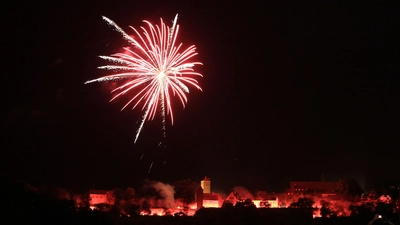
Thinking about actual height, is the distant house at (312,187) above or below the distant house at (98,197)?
above

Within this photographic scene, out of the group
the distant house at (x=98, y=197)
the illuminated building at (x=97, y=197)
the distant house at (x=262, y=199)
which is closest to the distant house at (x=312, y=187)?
the distant house at (x=262, y=199)

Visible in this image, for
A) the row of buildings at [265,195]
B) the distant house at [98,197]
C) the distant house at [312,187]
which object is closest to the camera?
the distant house at [98,197]

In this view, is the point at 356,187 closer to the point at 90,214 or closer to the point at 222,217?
the point at 222,217

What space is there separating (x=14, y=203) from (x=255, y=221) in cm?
2310

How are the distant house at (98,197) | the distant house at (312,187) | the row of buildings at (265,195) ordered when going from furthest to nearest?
the distant house at (312,187)
the row of buildings at (265,195)
the distant house at (98,197)

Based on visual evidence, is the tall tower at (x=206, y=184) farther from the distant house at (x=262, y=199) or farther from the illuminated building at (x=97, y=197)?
the illuminated building at (x=97, y=197)

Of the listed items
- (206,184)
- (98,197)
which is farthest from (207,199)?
(98,197)

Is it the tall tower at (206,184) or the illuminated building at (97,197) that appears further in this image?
the tall tower at (206,184)

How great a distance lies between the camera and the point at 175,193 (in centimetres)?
4516

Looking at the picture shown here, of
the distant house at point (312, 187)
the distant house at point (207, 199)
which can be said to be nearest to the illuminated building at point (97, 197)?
the distant house at point (207, 199)

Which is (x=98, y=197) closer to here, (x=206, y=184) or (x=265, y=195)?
(x=206, y=184)

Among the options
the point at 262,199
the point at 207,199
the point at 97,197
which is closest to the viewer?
the point at 97,197

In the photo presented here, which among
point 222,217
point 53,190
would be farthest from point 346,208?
point 53,190

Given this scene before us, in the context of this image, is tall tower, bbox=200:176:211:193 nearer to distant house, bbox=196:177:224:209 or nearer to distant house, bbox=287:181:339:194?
distant house, bbox=196:177:224:209
